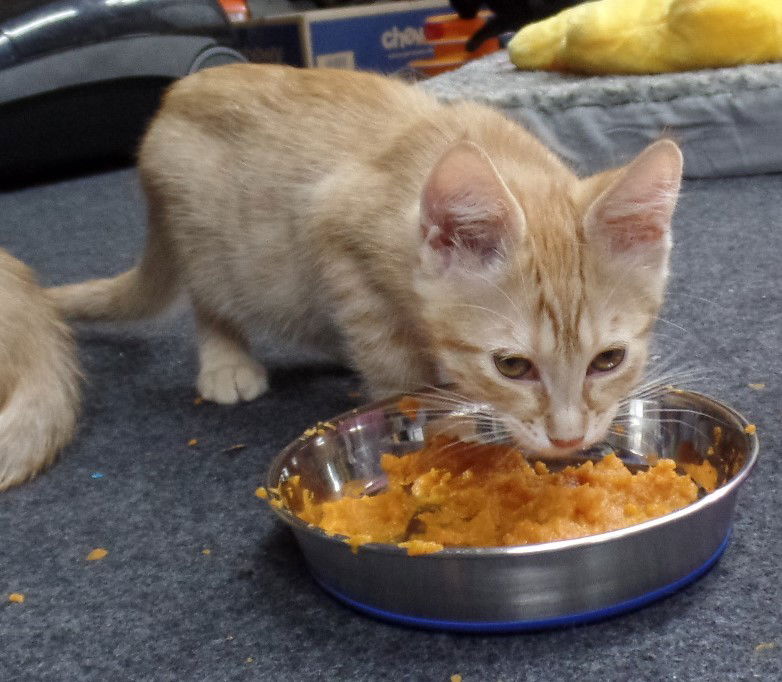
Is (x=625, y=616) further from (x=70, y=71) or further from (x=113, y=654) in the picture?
(x=70, y=71)

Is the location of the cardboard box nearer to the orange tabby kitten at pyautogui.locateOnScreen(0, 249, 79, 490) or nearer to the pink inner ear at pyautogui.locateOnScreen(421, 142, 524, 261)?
the orange tabby kitten at pyautogui.locateOnScreen(0, 249, 79, 490)

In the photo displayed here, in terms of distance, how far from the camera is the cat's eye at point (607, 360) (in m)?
1.18

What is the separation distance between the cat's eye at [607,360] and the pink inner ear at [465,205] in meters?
0.17

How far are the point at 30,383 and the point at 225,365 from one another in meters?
0.39

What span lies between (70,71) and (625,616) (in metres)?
2.83

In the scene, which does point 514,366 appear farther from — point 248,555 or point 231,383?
point 231,383

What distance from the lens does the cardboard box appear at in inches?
169

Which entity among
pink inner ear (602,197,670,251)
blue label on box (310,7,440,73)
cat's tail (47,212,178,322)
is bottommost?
blue label on box (310,7,440,73)

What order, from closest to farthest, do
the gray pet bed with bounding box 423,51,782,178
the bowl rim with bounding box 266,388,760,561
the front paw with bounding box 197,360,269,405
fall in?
1. the bowl rim with bounding box 266,388,760,561
2. the front paw with bounding box 197,360,269,405
3. the gray pet bed with bounding box 423,51,782,178

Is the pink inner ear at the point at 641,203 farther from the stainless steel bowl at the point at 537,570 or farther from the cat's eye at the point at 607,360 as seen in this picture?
the stainless steel bowl at the point at 537,570

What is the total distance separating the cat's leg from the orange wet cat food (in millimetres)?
519

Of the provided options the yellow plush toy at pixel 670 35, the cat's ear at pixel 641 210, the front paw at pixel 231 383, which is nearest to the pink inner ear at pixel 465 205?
the cat's ear at pixel 641 210

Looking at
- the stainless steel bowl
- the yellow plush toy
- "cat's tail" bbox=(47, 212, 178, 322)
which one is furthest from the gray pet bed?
the stainless steel bowl

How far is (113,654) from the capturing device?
1090mm
